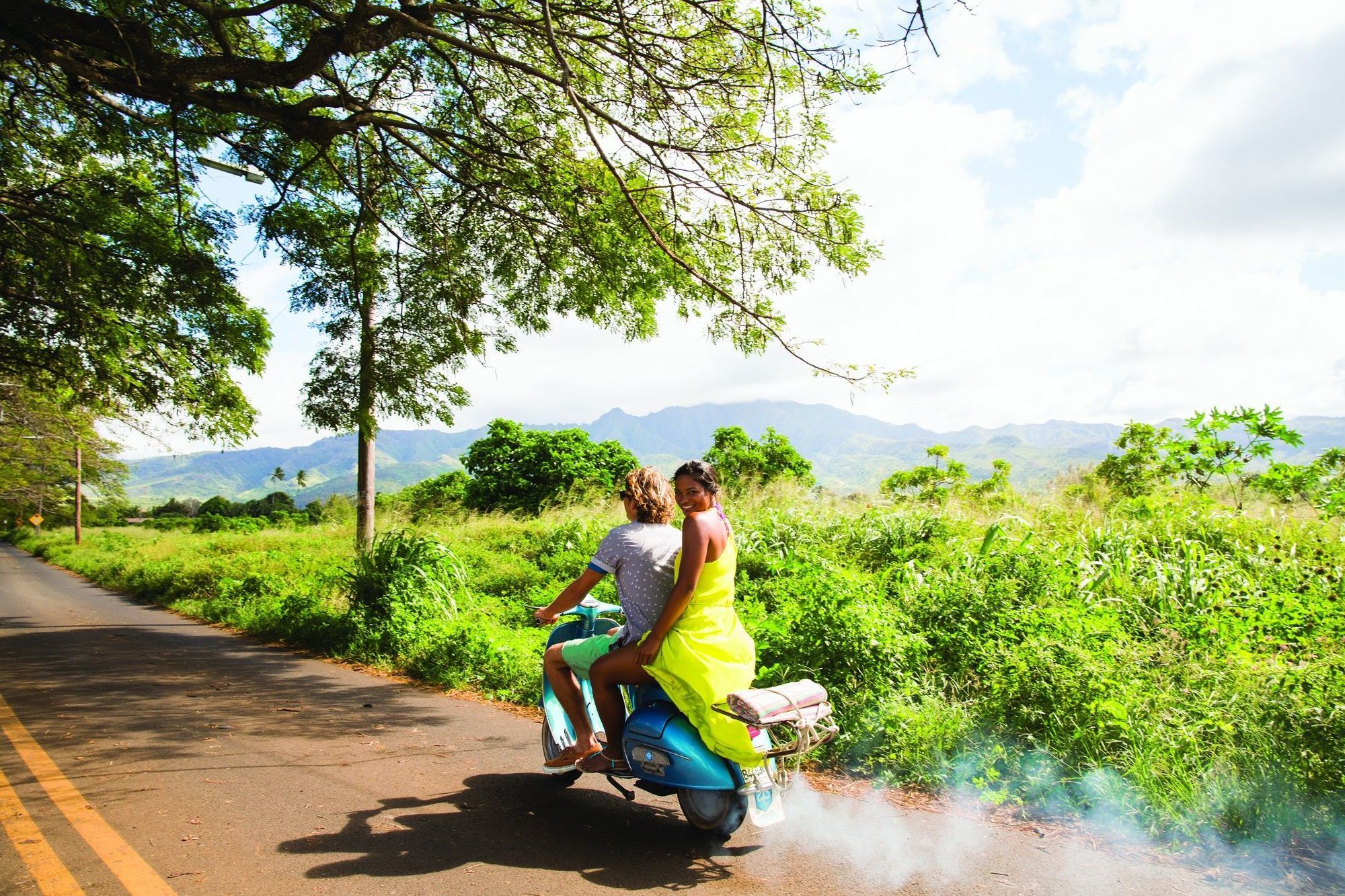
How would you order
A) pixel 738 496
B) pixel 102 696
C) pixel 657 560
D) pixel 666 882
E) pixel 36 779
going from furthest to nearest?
pixel 738 496
pixel 102 696
pixel 36 779
pixel 657 560
pixel 666 882

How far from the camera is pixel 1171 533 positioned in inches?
321

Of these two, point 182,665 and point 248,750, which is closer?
point 248,750

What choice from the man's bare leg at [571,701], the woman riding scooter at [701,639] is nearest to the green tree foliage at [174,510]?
the man's bare leg at [571,701]

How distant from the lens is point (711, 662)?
394cm

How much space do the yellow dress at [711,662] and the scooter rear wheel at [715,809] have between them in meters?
0.24

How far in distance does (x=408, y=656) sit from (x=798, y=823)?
5.92m

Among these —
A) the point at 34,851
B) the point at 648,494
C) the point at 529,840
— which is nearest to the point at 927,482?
the point at 648,494

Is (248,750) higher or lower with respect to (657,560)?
lower

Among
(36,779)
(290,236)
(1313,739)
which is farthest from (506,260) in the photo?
(1313,739)

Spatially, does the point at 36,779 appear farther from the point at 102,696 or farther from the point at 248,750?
the point at 102,696

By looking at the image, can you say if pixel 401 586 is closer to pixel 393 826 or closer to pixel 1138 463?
pixel 393 826

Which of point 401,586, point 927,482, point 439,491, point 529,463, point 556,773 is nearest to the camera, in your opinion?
point 556,773

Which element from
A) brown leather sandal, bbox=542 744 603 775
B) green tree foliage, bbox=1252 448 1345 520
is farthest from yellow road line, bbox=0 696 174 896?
green tree foliage, bbox=1252 448 1345 520

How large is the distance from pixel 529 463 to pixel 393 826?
28379 millimetres
